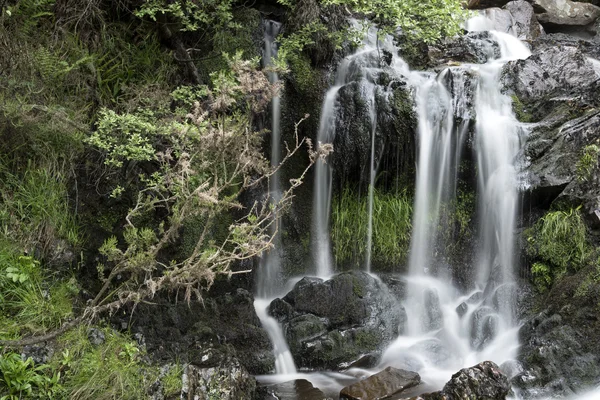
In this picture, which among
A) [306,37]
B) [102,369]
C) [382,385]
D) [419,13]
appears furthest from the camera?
[306,37]

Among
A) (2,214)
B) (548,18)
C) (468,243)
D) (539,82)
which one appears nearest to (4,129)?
(2,214)

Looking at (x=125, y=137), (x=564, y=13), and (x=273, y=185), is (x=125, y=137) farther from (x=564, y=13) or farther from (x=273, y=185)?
(x=564, y=13)

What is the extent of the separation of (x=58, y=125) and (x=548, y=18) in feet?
37.3

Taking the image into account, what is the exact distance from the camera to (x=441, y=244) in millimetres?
8188

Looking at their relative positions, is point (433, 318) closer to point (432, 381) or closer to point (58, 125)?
point (432, 381)

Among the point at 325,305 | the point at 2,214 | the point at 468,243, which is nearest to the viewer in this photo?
the point at 2,214

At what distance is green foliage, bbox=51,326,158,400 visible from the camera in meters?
4.30

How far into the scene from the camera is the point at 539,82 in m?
8.87

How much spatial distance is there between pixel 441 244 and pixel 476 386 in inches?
135

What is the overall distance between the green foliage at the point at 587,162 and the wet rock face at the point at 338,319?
2.90m

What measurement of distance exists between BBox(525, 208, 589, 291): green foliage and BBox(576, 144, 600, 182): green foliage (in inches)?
19.0

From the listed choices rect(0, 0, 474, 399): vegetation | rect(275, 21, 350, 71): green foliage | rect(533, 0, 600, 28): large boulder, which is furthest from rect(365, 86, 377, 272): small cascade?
rect(533, 0, 600, 28): large boulder

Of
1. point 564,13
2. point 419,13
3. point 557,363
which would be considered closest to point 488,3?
point 564,13

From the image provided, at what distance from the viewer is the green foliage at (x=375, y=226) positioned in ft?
27.1
